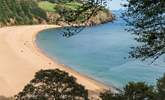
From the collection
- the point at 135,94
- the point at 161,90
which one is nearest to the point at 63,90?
the point at 135,94

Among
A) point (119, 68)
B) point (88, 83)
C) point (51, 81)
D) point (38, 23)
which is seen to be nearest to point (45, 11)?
point (38, 23)

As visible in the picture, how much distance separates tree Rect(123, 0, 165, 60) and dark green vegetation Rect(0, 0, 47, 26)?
260 ft

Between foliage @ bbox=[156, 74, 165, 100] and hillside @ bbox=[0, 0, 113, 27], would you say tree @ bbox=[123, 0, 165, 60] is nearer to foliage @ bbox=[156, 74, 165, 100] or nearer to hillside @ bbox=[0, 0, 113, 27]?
foliage @ bbox=[156, 74, 165, 100]

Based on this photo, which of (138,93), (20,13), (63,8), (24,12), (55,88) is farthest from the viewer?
(24,12)

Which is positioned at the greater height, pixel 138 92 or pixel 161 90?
pixel 161 90

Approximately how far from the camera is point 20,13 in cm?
9981

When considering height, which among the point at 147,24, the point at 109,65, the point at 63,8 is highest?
the point at 63,8

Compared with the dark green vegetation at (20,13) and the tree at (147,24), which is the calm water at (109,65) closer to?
the tree at (147,24)

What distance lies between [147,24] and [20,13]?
3560 inches

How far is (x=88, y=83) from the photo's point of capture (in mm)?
34031

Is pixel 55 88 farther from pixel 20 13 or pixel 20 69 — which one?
pixel 20 13

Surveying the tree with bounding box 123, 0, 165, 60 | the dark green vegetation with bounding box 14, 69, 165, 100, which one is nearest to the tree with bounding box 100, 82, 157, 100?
the dark green vegetation with bounding box 14, 69, 165, 100

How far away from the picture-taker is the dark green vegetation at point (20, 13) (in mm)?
92294

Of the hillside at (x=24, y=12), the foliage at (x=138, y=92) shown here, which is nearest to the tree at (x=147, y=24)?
the foliage at (x=138, y=92)
